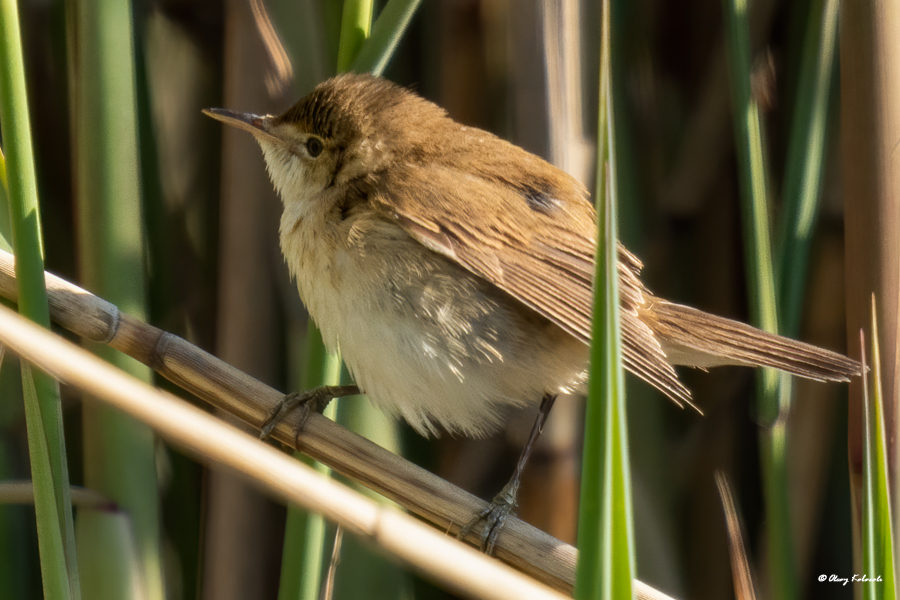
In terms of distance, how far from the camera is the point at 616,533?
702 mm

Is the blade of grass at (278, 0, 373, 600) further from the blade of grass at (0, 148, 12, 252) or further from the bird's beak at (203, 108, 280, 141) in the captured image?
the blade of grass at (0, 148, 12, 252)

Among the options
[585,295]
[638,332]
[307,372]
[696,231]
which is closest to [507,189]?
[585,295]

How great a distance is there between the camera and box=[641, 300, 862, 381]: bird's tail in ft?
4.14

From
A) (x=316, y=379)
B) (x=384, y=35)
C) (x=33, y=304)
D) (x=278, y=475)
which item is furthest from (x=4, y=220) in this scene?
(x=278, y=475)

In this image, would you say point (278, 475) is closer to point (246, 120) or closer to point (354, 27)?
point (354, 27)

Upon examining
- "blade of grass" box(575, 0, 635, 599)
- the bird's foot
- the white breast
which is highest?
the white breast

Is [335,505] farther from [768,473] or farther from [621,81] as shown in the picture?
[621,81]

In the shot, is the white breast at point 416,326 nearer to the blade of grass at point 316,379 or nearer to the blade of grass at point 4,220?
the blade of grass at point 316,379

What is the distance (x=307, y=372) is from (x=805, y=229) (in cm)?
91

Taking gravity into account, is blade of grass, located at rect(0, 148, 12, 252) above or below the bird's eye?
below

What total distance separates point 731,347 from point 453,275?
50 centimetres

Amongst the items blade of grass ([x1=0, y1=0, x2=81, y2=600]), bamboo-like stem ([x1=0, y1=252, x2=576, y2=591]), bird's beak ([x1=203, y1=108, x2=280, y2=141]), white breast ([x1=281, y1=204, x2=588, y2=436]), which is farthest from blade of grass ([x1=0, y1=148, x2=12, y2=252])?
white breast ([x1=281, y1=204, x2=588, y2=436])

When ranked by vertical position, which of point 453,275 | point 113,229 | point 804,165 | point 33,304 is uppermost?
point 804,165

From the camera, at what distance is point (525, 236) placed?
4.41 ft
